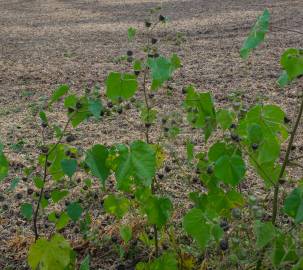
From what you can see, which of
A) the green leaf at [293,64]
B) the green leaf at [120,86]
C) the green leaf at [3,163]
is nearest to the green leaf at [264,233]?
the green leaf at [293,64]

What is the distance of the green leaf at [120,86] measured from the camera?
58.0 inches

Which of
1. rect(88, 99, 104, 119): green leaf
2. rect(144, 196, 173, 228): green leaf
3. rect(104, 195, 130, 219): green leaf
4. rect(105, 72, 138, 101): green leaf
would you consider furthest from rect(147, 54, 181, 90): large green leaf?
rect(104, 195, 130, 219): green leaf

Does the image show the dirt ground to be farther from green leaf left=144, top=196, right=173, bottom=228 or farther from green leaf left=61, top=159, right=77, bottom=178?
green leaf left=144, top=196, right=173, bottom=228

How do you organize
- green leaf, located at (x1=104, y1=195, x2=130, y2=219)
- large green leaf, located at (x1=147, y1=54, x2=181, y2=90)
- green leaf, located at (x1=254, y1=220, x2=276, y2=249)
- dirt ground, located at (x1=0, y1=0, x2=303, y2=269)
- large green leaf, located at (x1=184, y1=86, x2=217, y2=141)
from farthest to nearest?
dirt ground, located at (x1=0, y1=0, x2=303, y2=269)
green leaf, located at (x1=104, y1=195, x2=130, y2=219)
large green leaf, located at (x1=184, y1=86, x2=217, y2=141)
large green leaf, located at (x1=147, y1=54, x2=181, y2=90)
green leaf, located at (x1=254, y1=220, x2=276, y2=249)

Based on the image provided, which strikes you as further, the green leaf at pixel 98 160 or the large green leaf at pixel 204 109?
the large green leaf at pixel 204 109

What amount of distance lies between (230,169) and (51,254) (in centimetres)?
63

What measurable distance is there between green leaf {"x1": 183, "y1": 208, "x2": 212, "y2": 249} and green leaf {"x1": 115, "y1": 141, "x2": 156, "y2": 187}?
17 cm

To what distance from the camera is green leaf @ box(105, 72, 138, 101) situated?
1.47 m

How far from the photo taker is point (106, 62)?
19.3ft

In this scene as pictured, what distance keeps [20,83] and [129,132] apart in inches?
76.0

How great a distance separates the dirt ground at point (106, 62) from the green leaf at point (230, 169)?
0.68 metres

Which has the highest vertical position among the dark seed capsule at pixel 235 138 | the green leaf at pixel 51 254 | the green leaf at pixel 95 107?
the green leaf at pixel 95 107

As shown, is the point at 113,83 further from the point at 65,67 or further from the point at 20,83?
the point at 65,67

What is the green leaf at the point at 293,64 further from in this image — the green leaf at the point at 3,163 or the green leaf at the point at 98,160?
the green leaf at the point at 3,163
